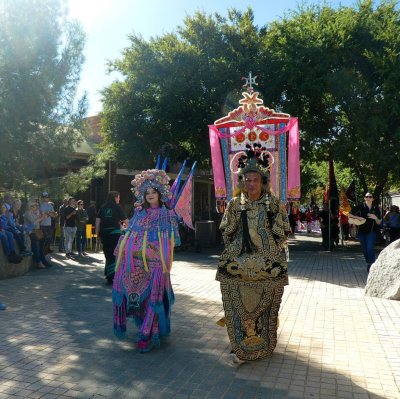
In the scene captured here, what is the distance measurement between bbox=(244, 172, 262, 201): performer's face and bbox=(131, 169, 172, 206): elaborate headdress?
102 cm

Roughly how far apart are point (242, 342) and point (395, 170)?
43.0ft

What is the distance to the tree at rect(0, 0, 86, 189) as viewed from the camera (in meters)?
11.0

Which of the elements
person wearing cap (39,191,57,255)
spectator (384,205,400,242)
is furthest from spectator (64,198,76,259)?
spectator (384,205,400,242)

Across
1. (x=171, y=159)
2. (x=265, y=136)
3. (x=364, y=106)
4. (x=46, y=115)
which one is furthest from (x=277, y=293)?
(x=171, y=159)

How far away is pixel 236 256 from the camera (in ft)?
14.5

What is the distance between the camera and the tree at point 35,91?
11.0 m

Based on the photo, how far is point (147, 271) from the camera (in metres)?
4.86

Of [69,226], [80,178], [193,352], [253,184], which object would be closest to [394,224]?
[80,178]

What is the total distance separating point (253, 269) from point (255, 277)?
0.28 feet

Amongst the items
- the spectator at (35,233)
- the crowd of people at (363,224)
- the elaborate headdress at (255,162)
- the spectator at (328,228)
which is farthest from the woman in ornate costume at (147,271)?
the spectator at (328,228)

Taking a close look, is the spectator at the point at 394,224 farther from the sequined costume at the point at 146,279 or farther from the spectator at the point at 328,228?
the sequined costume at the point at 146,279

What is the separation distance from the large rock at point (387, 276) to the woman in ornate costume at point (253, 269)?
3840 millimetres

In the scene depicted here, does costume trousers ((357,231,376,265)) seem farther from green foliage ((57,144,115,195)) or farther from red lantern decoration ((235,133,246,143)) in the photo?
green foliage ((57,144,115,195))

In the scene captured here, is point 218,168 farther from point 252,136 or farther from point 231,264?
point 231,264
